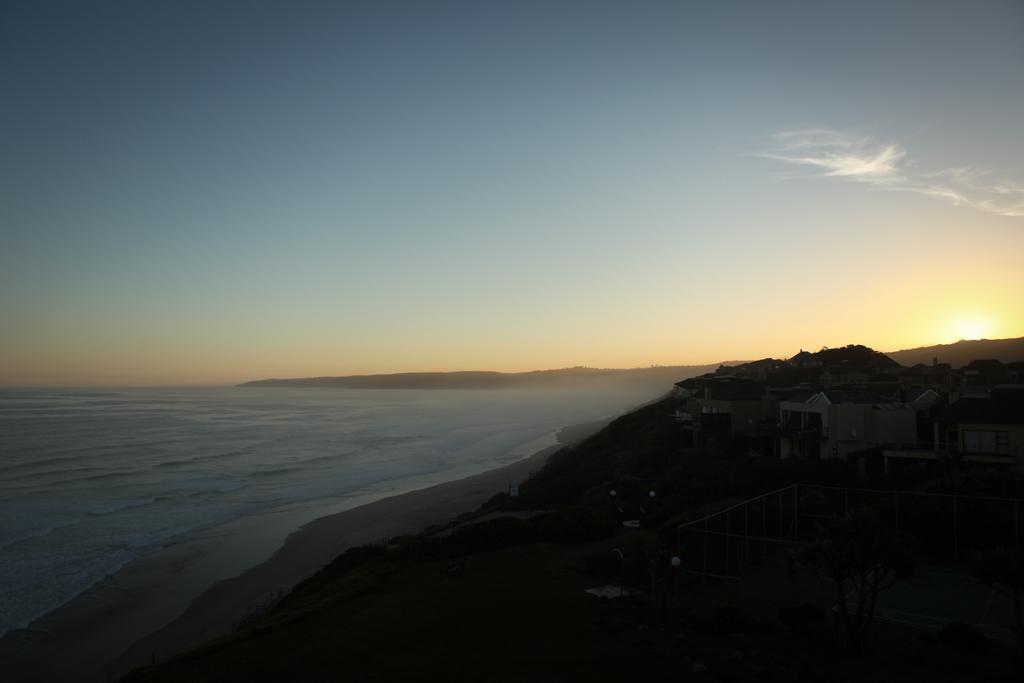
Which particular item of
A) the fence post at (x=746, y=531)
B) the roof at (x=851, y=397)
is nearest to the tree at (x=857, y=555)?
the fence post at (x=746, y=531)

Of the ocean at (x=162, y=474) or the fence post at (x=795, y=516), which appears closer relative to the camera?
the fence post at (x=795, y=516)

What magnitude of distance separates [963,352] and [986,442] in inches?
5618

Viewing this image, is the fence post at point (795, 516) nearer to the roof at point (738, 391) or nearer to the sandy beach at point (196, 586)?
the sandy beach at point (196, 586)

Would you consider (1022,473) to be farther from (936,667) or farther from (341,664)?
(341,664)

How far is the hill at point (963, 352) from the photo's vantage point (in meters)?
135

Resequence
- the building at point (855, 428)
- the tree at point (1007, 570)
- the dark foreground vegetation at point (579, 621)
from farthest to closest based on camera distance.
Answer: the building at point (855, 428) → the dark foreground vegetation at point (579, 621) → the tree at point (1007, 570)

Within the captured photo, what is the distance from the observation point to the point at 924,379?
5516cm

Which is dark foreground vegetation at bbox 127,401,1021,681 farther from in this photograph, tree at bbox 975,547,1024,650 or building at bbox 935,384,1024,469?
building at bbox 935,384,1024,469

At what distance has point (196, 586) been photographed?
2469cm

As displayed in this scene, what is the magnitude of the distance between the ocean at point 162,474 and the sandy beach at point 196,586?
139 centimetres

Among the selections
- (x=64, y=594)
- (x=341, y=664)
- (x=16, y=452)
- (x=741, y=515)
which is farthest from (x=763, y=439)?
(x=16, y=452)

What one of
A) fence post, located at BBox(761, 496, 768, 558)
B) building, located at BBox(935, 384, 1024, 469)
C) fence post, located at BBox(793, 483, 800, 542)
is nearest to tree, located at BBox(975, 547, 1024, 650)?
fence post, located at BBox(761, 496, 768, 558)

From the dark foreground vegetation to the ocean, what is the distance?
11859 mm

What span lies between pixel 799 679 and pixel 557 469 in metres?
34.2
